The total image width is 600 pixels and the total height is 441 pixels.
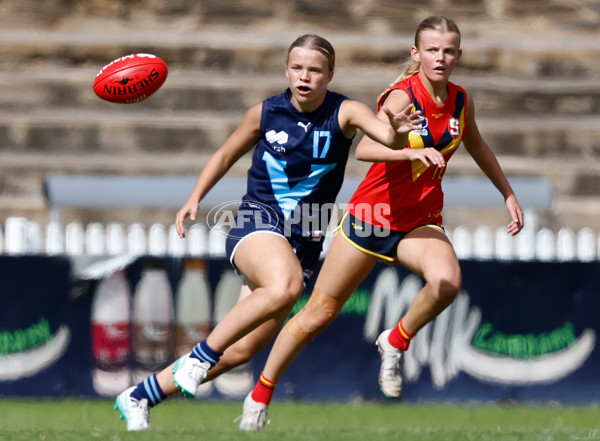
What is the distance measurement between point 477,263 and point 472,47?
5.94 m

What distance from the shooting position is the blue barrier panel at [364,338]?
8312mm

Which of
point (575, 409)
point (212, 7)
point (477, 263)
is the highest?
point (212, 7)

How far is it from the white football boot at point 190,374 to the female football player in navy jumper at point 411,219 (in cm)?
64

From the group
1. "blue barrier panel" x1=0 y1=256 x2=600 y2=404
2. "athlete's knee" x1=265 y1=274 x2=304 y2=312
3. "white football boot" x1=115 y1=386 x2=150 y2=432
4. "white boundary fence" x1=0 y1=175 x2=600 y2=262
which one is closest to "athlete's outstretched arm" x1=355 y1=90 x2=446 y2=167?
"athlete's knee" x1=265 y1=274 x2=304 y2=312

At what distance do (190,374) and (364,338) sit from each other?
11.8 feet

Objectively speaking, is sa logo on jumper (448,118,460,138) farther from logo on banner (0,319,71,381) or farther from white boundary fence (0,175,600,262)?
logo on banner (0,319,71,381)

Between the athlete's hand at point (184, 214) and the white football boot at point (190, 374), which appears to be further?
the athlete's hand at point (184, 214)

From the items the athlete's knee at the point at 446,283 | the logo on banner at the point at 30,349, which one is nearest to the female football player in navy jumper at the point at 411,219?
the athlete's knee at the point at 446,283

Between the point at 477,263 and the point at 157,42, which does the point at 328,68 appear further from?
the point at 157,42

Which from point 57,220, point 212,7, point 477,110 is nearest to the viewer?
point 57,220

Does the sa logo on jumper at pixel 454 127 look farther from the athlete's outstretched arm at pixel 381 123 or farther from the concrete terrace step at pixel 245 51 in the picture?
the concrete terrace step at pixel 245 51

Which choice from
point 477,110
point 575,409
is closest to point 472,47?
point 477,110

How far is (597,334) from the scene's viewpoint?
852 cm

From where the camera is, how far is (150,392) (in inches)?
207
